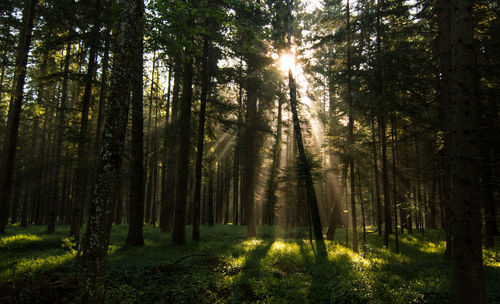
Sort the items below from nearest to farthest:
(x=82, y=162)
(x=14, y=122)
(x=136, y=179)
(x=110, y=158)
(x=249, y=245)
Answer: (x=110, y=158)
(x=14, y=122)
(x=82, y=162)
(x=136, y=179)
(x=249, y=245)

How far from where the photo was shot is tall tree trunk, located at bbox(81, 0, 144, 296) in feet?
15.5

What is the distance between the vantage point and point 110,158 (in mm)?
4918

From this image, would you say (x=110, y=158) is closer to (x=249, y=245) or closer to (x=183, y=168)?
(x=183, y=168)

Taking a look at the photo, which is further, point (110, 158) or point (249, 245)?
point (249, 245)

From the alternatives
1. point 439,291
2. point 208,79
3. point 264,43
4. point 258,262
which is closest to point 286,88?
point 264,43

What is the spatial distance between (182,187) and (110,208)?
7.05 m

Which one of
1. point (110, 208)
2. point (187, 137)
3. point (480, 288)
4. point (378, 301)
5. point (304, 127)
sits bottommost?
point (378, 301)

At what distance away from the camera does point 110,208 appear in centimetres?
490

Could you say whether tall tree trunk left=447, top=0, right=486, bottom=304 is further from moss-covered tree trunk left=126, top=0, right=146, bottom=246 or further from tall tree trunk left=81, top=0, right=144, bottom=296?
moss-covered tree trunk left=126, top=0, right=146, bottom=246

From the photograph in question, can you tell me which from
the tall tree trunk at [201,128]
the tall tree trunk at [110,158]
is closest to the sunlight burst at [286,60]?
the tall tree trunk at [201,128]

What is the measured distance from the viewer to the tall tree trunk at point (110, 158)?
4723 mm

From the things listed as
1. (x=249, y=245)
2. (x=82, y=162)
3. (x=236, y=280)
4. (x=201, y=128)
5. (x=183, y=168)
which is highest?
(x=201, y=128)

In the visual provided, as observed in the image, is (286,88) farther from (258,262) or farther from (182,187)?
(258,262)

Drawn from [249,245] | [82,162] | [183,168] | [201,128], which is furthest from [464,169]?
[82,162]
